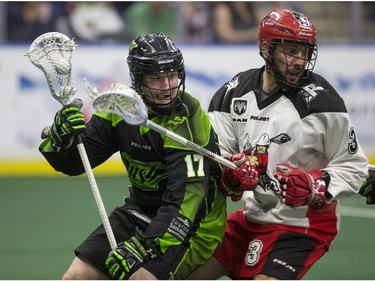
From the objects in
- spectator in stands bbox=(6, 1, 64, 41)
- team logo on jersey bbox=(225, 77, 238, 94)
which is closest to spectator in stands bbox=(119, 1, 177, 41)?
spectator in stands bbox=(6, 1, 64, 41)

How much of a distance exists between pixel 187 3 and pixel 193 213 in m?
6.71

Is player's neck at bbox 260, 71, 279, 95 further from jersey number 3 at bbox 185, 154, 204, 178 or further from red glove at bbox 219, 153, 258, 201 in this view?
jersey number 3 at bbox 185, 154, 204, 178

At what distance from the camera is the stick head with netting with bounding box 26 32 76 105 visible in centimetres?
447

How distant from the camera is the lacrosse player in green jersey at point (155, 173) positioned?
165 inches

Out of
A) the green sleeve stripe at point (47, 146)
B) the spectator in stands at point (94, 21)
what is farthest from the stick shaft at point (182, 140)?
the spectator in stands at point (94, 21)

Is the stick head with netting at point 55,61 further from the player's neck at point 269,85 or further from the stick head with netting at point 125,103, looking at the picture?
the player's neck at point 269,85

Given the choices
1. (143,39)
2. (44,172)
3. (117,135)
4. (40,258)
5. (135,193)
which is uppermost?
(143,39)

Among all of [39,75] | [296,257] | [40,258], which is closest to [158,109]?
[296,257]

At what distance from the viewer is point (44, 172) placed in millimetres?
10414

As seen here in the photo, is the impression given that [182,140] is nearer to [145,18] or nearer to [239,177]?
[239,177]

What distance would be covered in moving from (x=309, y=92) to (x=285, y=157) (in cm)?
34

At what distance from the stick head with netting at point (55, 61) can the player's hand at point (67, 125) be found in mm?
118

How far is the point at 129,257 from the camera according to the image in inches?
162

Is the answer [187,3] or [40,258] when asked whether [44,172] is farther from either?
[40,258]
